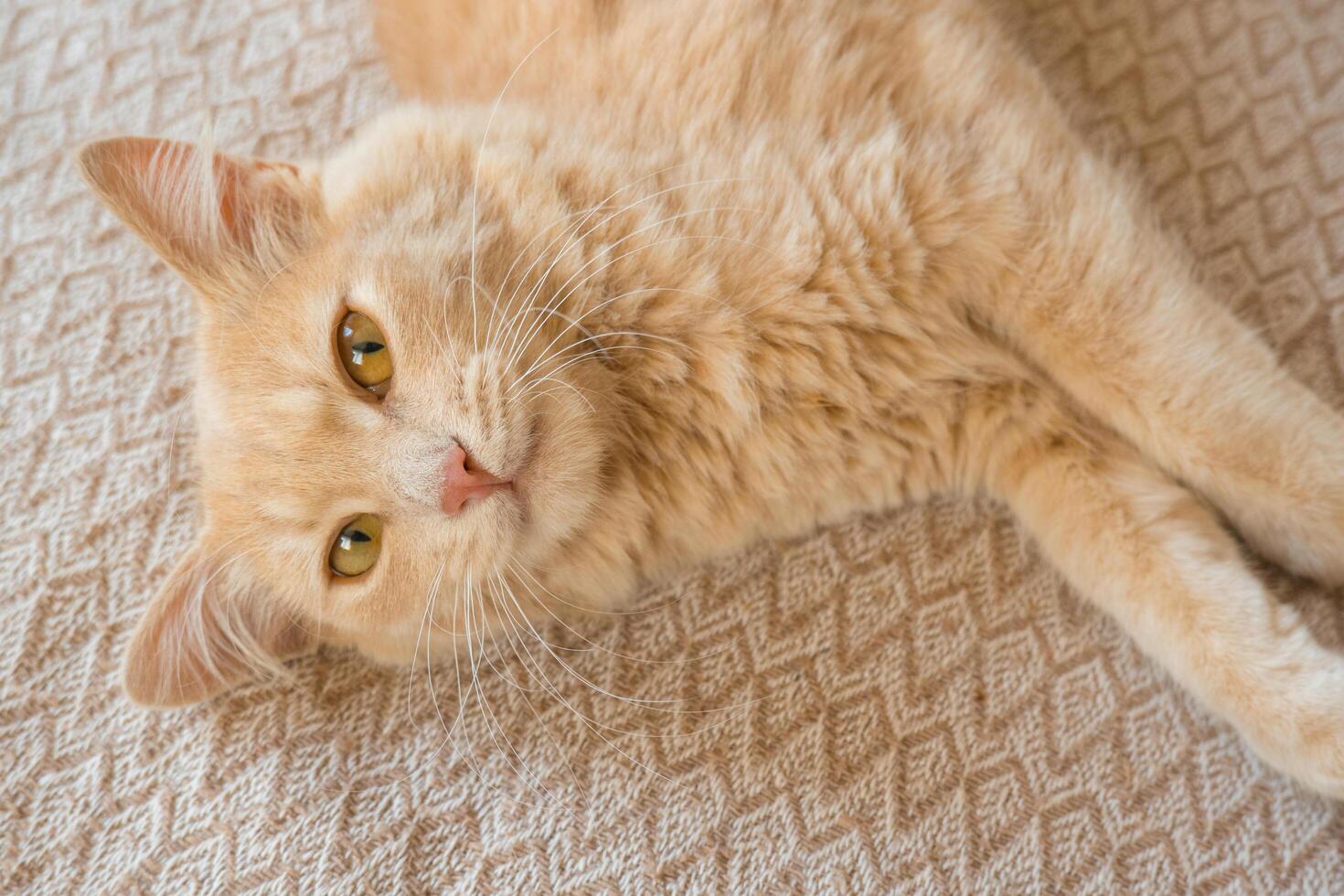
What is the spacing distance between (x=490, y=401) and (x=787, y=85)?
66 centimetres

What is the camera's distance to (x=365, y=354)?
3.87 ft

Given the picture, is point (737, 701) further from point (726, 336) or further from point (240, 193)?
point (240, 193)

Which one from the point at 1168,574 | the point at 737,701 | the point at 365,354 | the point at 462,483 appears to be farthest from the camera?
the point at 737,701

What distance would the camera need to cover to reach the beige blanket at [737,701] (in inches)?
51.4

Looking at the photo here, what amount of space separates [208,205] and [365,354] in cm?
33

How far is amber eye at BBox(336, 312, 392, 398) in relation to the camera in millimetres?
1177

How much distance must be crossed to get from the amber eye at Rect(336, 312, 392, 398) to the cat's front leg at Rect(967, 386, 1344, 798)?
34.2 inches

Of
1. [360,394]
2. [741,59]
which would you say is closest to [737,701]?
[360,394]

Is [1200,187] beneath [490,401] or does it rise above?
beneath

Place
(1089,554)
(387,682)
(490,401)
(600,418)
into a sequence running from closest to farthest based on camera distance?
1. (490,401)
2. (600,418)
3. (1089,554)
4. (387,682)

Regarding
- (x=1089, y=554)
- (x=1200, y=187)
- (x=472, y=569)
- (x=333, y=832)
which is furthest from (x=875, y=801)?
(x=1200, y=187)

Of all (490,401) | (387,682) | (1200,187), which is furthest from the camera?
(1200,187)

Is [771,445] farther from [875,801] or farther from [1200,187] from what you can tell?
[1200,187]

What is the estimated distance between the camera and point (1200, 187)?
5.09ft
